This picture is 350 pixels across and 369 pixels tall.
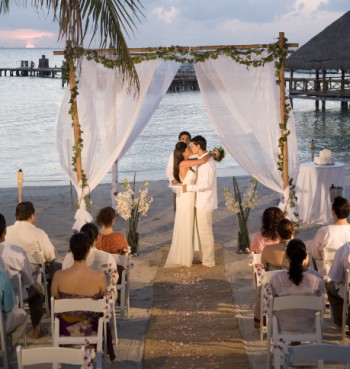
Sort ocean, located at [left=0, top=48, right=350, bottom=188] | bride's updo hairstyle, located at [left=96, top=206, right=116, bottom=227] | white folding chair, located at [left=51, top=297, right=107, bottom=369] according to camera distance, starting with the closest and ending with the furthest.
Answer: white folding chair, located at [left=51, top=297, right=107, bottom=369] → bride's updo hairstyle, located at [left=96, top=206, right=116, bottom=227] → ocean, located at [left=0, top=48, right=350, bottom=188]

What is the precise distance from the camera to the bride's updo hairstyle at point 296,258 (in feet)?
21.2

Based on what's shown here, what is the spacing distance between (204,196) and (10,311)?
3940 millimetres

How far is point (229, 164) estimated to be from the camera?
26047 millimetres

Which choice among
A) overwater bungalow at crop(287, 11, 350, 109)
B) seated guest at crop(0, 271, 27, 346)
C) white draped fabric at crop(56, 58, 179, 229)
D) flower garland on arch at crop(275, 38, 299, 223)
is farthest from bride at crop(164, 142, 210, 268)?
overwater bungalow at crop(287, 11, 350, 109)

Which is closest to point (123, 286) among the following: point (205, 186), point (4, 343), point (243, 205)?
point (4, 343)

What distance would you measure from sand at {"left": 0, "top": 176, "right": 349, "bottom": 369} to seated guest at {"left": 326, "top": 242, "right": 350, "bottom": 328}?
78 cm

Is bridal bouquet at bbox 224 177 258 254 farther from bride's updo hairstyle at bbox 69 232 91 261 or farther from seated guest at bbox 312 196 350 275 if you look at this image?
bride's updo hairstyle at bbox 69 232 91 261

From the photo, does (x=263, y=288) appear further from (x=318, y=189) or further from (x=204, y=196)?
(x=318, y=189)

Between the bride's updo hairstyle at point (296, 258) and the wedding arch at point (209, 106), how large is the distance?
12.5 feet

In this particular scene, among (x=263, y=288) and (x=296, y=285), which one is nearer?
(x=296, y=285)

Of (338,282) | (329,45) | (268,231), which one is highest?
(329,45)

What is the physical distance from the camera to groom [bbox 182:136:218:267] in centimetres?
999

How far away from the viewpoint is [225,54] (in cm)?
1031

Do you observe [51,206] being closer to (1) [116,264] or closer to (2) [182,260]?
(2) [182,260]
